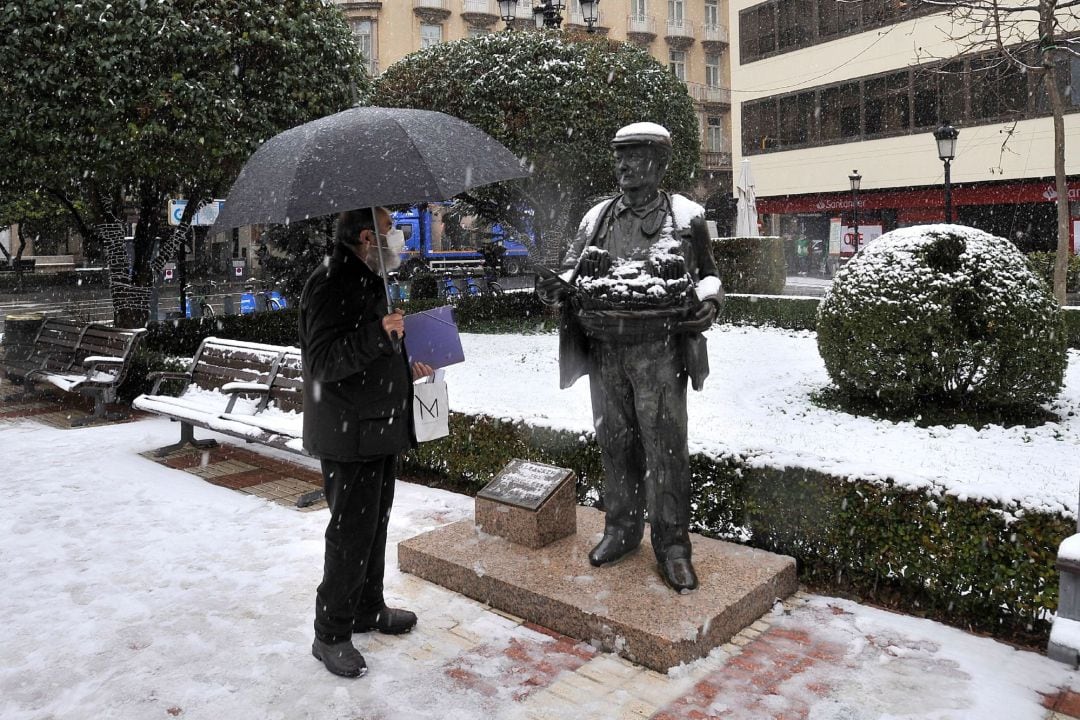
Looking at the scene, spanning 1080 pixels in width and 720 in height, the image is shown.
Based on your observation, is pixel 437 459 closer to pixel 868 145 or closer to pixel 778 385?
pixel 778 385

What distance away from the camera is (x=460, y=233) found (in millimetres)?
38625

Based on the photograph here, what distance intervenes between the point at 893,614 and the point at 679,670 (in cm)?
131

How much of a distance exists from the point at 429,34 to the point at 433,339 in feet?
127

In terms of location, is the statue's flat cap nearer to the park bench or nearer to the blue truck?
the park bench

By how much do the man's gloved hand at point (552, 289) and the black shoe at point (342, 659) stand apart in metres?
1.76

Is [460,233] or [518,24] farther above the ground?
[518,24]

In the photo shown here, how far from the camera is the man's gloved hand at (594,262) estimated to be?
162 inches

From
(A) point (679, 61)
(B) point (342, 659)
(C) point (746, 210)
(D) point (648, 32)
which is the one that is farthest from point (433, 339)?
(A) point (679, 61)

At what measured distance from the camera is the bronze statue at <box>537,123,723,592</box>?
4.00m

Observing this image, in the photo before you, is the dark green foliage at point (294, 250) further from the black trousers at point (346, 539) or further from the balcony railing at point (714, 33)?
the balcony railing at point (714, 33)

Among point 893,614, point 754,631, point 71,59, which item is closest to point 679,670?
point 754,631

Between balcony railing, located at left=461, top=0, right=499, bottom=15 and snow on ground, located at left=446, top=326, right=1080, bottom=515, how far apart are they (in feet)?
106

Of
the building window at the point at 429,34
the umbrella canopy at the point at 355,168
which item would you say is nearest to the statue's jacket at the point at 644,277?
the umbrella canopy at the point at 355,168

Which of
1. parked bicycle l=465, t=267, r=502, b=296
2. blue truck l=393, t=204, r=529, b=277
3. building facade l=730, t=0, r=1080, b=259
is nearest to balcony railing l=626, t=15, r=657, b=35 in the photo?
building facade l=730, t=0, r=1080, b=259
